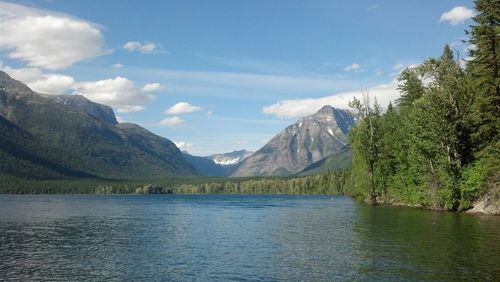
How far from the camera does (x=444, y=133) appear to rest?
268ft

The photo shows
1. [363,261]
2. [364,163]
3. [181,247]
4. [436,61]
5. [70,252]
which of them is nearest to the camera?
[363,261]

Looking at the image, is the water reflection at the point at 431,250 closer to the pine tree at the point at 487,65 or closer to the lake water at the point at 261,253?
the lake water at the point at 261,253

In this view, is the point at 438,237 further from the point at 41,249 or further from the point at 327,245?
the point at 41,249

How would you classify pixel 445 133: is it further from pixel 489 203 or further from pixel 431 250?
pixel 431 250

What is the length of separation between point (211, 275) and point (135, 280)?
5.10m

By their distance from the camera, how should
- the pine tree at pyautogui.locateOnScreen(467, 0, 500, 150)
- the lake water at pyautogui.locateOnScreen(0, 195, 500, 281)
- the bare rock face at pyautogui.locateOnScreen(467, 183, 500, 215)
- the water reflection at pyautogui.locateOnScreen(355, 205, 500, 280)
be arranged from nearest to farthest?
the water reflection at pyautogui.locateOnScreen(355, 205, 500, 280), the lake water at pyautogui.locateOnScreen(0, 195, 500, 281), the pine tree at pyautogui.locateOnScreen(467, 0, 500, 150), the bare rock face at pyautogui.locateOnScreen(467, 183, 500, 215)

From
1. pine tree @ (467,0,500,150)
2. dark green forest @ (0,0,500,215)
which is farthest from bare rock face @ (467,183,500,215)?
pine tree @ (467,0,500,150)

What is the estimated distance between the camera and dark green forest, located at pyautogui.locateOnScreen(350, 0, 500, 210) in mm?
70688

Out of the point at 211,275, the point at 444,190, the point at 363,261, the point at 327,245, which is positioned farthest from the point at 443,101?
the point at 211,275

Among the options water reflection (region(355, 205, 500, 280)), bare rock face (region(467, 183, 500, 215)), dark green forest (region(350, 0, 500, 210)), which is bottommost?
water reflection (region(355, 205, 500, 280))

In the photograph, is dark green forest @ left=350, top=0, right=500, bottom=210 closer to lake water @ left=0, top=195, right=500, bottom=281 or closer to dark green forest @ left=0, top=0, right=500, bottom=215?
dark green forest @ left=0, top=0, right=500, bottom=215

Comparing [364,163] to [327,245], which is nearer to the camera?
[327,245]

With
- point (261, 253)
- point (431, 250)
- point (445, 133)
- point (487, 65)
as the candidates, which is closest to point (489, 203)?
point (445, 133)

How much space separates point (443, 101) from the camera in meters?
83.4
